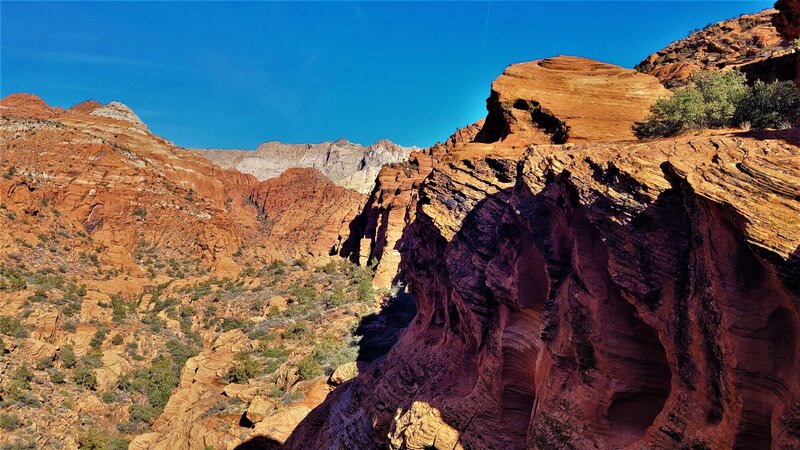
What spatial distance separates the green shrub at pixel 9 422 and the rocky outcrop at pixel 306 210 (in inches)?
2052

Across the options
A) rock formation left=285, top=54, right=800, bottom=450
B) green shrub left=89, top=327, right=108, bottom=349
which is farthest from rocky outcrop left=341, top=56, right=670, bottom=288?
green shrub left=89, top=327, right=108, bottom=349

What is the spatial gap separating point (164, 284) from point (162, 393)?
21.4 metres

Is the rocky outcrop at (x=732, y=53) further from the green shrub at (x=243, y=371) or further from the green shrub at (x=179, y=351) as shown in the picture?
the green shrub at (x=179, y=351)

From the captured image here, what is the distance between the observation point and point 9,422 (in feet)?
78.4

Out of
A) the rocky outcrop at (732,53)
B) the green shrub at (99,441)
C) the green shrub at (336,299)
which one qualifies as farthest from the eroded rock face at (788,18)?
the green shrub at (99,441)

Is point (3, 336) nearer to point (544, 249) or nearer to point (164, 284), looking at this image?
point (164, 284)

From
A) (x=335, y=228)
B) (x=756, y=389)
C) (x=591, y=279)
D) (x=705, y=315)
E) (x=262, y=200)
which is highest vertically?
(x=262, y=200)

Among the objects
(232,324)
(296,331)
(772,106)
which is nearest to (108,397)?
(296,331)

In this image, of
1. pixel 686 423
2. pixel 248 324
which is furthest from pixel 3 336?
Answer: pixel 686 423

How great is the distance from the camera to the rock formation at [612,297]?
5.45 m

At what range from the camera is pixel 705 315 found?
580 cm

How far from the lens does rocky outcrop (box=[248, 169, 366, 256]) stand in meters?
81.2

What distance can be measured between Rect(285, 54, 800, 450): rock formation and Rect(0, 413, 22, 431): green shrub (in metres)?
21.4

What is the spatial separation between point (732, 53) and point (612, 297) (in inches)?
1003
